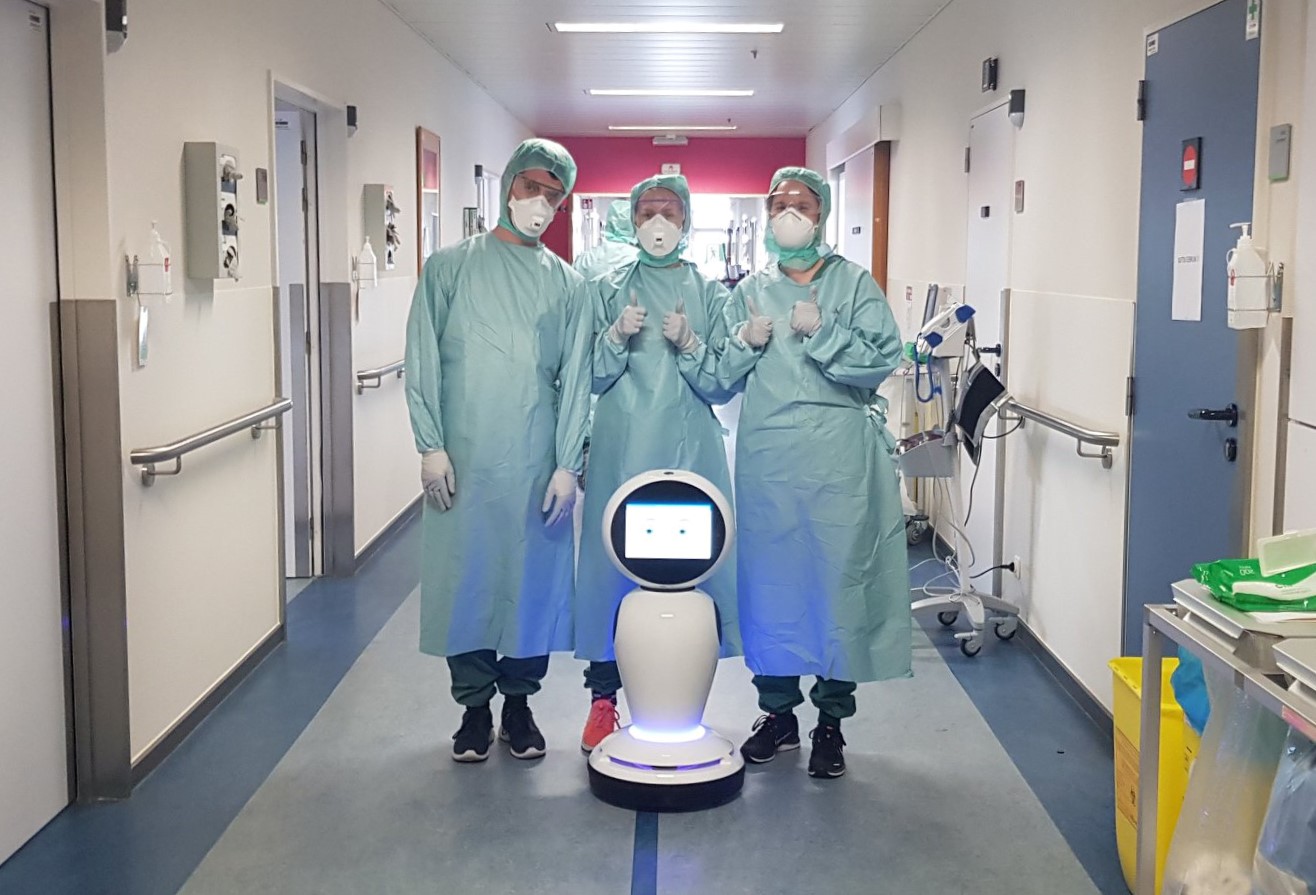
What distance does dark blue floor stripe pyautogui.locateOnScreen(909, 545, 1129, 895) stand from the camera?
2926mm

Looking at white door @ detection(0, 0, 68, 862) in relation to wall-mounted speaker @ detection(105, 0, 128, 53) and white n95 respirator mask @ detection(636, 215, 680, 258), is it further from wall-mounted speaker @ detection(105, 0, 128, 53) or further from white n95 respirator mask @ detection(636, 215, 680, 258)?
white n95 respirator mask @ detection(636, 215, 680, 258)

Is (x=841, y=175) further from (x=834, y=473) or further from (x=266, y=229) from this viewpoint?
Result: (x=834, y=473)

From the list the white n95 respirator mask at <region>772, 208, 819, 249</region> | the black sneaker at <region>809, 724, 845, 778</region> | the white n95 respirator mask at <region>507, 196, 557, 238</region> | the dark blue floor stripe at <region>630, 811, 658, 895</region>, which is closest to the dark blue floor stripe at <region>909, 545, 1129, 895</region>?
the black sneaker at <region>809, 724, 845, 778</region>

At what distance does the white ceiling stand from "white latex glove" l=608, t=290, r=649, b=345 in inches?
124

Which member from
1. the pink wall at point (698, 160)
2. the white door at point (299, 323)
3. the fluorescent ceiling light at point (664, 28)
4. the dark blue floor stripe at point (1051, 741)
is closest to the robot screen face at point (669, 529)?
the dark blue floor stripe at point (1051, 741)

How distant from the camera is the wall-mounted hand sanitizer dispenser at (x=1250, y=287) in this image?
2.56 metres

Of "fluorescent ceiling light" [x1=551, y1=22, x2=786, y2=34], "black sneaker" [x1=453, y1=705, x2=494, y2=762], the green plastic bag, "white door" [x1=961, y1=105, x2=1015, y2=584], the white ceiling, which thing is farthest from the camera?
"fluorescent ceiling light" [x1=551, y1=22, x2=786, y2=34]

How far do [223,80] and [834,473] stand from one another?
2084mm

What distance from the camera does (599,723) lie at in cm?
342

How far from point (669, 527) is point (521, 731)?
759 mm

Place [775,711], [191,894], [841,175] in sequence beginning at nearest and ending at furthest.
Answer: [191,894] → [775,711] → [841,175]

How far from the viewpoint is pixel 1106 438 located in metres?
3.48

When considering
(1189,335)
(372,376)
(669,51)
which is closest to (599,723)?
(1189,335)

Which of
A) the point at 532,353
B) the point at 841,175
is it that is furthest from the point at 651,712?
the point at 841,175
